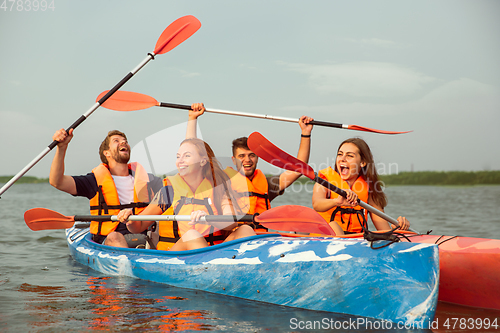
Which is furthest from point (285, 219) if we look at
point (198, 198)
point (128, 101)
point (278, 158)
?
point (128, 101)

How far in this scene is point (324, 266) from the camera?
2.68 m

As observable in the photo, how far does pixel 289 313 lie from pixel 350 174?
70.7 inches

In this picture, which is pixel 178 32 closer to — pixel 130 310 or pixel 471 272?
pixel 130 310

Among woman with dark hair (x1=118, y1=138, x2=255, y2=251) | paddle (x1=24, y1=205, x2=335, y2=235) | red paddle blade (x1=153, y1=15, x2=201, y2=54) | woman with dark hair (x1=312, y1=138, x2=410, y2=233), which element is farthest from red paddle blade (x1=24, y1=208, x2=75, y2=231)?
woman with dark hair (x1=312, y1=138, x2=410, y2=233)

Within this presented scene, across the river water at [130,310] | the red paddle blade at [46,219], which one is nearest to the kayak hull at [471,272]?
the river water at [130,310]

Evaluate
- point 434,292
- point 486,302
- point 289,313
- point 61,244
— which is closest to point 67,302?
point 289,313

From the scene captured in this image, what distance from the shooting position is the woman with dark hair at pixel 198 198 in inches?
137

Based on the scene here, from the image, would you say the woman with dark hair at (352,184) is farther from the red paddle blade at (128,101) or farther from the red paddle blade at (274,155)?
the red paddle blade at (128,101)

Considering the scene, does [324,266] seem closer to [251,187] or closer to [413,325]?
[413,325]

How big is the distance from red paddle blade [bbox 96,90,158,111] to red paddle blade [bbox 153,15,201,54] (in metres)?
0.55

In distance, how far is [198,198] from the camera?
140 inches

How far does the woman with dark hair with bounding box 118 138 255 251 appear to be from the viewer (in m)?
3.48

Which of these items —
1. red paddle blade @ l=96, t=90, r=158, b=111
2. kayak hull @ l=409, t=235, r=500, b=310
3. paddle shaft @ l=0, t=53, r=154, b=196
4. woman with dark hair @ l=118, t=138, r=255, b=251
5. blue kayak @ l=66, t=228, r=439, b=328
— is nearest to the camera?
blue kayak @ l=66, t=228, r=439, b=328

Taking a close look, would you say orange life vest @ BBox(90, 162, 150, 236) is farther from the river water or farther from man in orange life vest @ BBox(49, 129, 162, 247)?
the river water
